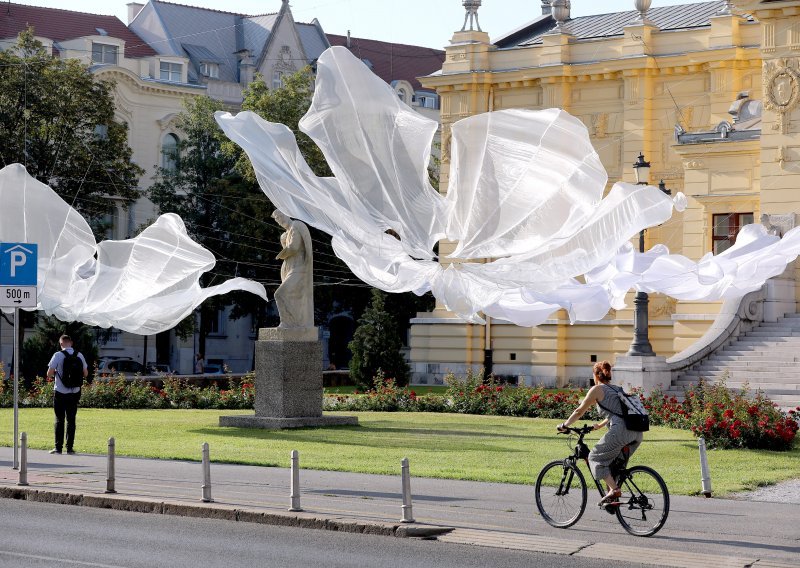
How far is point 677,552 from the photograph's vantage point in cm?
1417

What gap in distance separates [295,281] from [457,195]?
1039cm

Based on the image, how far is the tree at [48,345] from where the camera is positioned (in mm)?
46969

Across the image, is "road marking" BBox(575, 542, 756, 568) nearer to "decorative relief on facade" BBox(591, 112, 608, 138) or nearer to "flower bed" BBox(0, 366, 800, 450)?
"flower bed" BBox(0, 366, 800, 450)

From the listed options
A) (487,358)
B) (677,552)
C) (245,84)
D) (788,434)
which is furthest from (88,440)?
(245,84)

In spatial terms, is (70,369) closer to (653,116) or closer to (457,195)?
(457,195)

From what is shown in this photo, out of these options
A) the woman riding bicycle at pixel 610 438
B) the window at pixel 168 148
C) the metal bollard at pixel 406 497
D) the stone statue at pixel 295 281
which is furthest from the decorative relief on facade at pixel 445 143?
the woman riding bicycle at pixel 610 438

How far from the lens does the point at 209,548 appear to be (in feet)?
47.9

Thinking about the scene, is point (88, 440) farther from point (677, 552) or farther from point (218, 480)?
point (677, 552)

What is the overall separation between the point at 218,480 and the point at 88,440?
835 cm

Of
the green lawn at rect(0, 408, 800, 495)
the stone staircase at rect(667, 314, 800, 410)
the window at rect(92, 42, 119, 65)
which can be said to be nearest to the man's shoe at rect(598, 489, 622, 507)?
the green lawn at rect(0, 408, 800, 495)

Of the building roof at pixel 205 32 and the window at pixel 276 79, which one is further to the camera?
the window at pixel 276 79

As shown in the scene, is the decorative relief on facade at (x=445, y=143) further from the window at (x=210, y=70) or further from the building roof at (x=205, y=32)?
the window at (x=210, y=70)

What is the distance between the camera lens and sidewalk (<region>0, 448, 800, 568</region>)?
14570 millimetres

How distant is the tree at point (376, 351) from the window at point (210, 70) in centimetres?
3543
